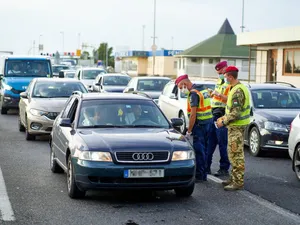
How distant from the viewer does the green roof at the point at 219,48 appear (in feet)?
243

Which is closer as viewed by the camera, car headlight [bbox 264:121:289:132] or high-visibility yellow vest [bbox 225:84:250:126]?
high-visibility yellow vest [bbox 225:84:250:126]

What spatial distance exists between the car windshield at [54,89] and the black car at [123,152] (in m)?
8.38

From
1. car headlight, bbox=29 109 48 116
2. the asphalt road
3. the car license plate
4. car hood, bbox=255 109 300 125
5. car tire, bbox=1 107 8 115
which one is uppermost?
car hood, bbox=255 109 300 125

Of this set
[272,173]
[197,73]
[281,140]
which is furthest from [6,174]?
[197,73]

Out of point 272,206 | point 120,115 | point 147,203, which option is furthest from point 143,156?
point 272,206

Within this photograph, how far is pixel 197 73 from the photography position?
7050 cm

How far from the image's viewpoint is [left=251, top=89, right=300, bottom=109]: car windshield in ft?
53.7

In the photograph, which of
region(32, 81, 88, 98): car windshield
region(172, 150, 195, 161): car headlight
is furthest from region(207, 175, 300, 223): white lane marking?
region(32, 81, 88, 98): car windshield

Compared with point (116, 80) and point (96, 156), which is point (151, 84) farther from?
point (96, 156)

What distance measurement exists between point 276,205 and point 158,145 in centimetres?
174

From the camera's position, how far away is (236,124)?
10906 mm

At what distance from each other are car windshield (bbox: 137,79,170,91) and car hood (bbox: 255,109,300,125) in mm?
11514

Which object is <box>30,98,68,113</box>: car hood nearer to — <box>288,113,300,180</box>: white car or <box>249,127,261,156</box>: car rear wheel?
<box>249,127,261,156</box>: car rear wheel

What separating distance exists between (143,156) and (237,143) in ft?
6.69
